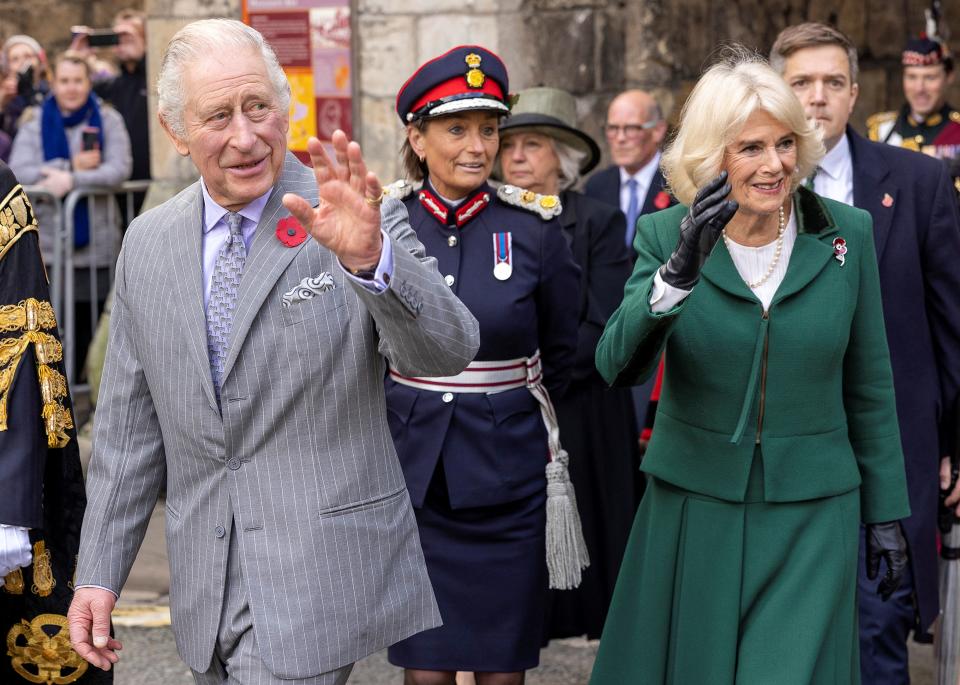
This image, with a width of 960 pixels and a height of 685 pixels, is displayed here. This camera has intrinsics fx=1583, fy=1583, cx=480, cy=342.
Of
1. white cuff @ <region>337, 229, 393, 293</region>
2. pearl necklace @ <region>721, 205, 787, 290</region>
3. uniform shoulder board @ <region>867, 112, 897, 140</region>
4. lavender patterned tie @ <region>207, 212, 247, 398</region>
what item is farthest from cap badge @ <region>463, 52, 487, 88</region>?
uniform shoulder board @ <region>867, 112, 897, 140</region>

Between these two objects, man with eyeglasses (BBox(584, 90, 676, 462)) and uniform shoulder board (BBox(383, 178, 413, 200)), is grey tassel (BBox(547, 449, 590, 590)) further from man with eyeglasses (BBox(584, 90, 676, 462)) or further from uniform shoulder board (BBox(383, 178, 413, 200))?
man with eyeglasses (BBox(584, 90, 676, 462))

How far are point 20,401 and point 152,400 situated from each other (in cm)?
42

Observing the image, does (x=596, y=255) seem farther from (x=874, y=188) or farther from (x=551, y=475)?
(x=551, y=475)

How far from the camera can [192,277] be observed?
3.10m

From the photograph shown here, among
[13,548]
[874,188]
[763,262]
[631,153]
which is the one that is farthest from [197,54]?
[631,153]

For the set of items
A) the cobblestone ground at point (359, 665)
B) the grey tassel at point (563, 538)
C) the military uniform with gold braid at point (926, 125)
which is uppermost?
the military uniform with gold braid at point (926, 125)

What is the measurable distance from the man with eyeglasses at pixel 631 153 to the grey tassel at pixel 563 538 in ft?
10.2

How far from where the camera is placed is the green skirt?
3.60 meters

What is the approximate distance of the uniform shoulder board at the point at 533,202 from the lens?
4441 mm

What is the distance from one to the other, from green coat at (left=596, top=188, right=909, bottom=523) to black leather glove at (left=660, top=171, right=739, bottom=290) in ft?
0.55

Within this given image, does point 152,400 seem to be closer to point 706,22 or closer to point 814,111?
point 814,111

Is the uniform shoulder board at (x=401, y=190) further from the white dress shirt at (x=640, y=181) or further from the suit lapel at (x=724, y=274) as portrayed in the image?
the white dress shirt at (x=640, y=181)

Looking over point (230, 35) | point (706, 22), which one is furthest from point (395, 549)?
point (706, 22)

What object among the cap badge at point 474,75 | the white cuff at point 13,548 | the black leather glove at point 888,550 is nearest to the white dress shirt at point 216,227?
the white cuff at point 13,548
